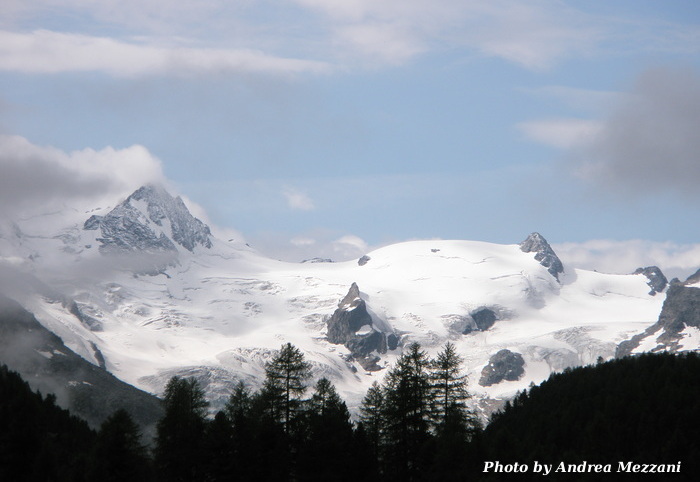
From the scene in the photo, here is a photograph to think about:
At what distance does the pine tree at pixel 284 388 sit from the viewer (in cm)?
8838

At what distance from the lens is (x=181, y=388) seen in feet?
293

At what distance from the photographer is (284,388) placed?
88.9 metres

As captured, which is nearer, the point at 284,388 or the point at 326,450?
the point at 326,450

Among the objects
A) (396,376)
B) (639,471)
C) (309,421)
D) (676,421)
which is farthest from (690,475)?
(309,421)

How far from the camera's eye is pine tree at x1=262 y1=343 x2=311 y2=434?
3479 inches

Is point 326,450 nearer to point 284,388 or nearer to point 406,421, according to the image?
point 284,388

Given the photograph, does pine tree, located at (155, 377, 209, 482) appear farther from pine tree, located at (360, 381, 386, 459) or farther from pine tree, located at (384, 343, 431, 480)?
pine tree, located at (384, 343, 431, 480)

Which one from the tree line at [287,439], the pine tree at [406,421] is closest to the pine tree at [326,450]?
the tree line at [287,439]

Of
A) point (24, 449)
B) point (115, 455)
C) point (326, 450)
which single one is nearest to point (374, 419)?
point (326, 450)

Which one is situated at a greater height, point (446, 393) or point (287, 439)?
point (446, 393)

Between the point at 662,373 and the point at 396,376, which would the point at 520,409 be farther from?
the point at 396,376

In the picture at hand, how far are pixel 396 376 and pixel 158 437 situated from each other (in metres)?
21.0

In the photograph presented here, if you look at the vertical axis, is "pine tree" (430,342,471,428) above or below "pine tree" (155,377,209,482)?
above

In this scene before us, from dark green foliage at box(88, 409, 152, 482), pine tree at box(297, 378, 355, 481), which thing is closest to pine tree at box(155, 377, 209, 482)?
dark green foliage at box(88, 409, 152, 482)
